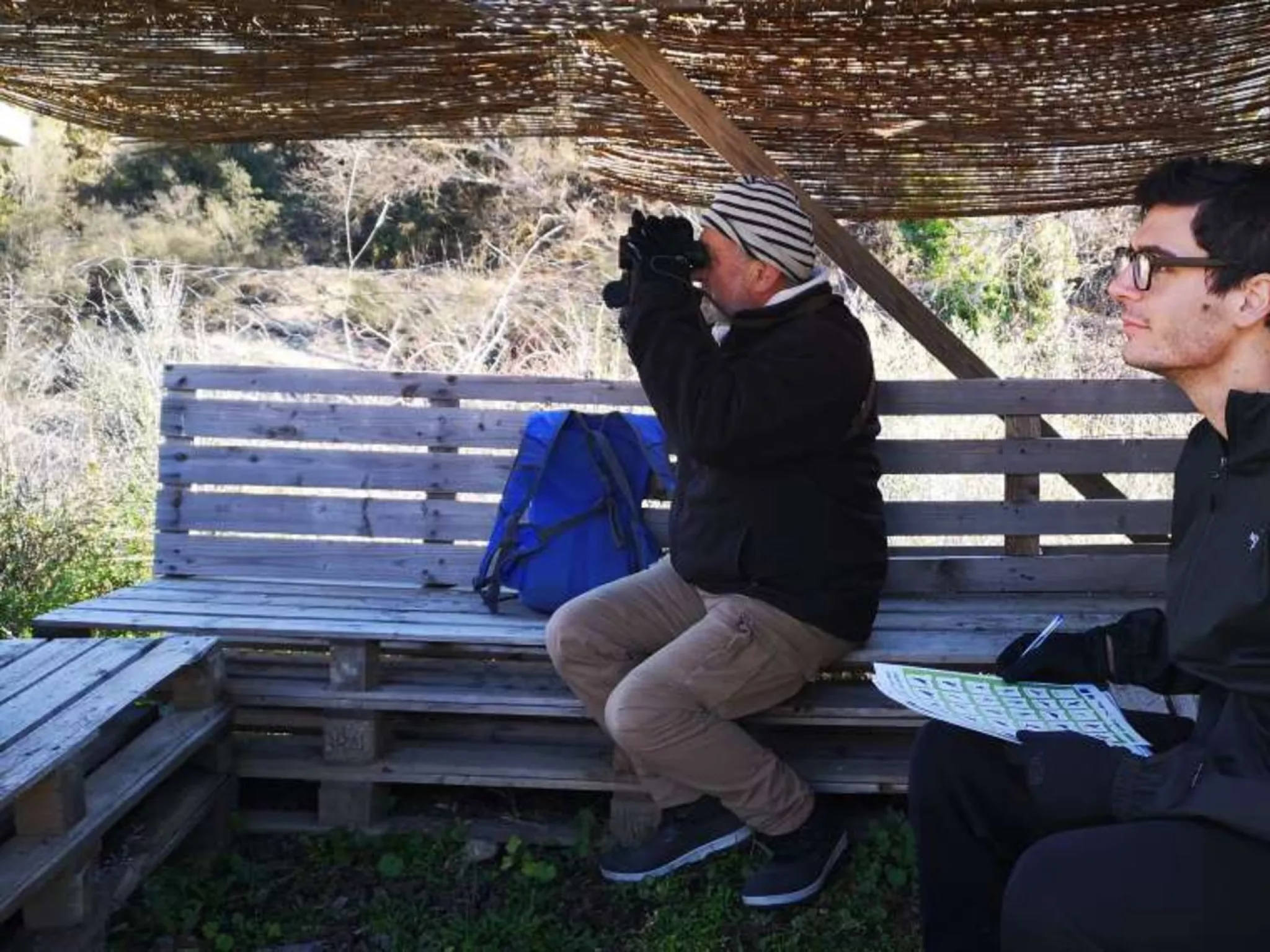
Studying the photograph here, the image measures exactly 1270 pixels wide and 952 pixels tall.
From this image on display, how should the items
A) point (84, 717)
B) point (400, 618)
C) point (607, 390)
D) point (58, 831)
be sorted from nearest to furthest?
point (58, 831) → point (84, 717) → point (400, 618) → point (607, 390)

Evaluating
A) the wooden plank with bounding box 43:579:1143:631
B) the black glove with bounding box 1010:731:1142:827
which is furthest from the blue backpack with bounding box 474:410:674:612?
the black glove with bounding box 1010:731:1142:827

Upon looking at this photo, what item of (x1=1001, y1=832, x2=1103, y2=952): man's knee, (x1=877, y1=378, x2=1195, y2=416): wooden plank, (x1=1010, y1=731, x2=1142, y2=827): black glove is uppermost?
(x1=877, y1=378, x2=1195, y2=416): wooden plank

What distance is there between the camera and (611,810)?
372 cm

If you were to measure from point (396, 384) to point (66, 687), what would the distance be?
61.9 inches

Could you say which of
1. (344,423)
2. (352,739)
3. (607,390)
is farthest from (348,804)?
(607,390)

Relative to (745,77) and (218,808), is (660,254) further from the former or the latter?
(218,808)

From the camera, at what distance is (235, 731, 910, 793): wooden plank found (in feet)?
11.8

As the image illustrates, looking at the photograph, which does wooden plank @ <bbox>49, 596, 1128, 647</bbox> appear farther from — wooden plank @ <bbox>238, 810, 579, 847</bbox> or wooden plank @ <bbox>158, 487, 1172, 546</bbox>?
wooden plank @ <bbox>238, 810, 579, 847</bbox>

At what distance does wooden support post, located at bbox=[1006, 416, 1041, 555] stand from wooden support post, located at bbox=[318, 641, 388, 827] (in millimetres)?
2081

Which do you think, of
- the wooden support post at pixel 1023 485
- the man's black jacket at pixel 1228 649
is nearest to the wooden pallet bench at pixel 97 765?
the man's black jacket at pixel 1228 649

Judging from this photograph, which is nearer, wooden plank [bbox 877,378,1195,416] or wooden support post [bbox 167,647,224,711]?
wooden support post [bbox 167,647,224,711]

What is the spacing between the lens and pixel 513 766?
373cm

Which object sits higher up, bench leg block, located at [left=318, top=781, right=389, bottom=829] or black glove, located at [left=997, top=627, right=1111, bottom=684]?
black glove, located at [left=997, top=627, right=1111, bottom=684]

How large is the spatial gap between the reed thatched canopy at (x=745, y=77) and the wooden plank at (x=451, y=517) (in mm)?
1386
